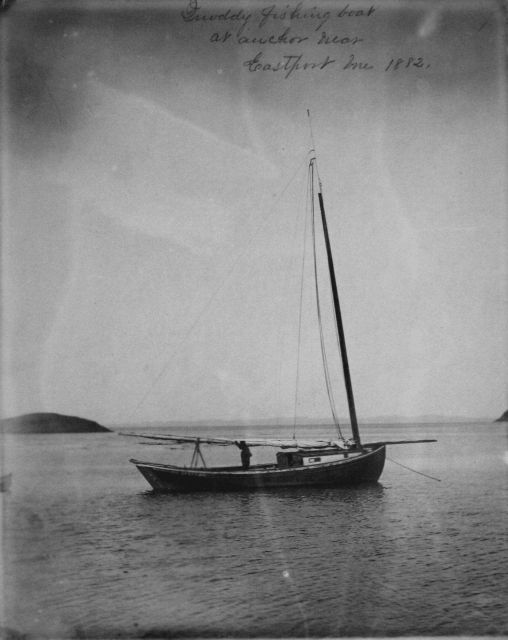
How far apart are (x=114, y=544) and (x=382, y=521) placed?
9.11 metres

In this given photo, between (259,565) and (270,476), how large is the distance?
1163 cm

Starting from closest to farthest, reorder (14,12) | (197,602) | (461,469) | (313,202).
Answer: (14,12) < (197,602) < (313,202) < (461,469)

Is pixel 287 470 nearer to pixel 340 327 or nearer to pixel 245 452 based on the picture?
pixel 245 452

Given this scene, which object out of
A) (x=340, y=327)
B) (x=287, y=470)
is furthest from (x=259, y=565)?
(x=287, y=470)

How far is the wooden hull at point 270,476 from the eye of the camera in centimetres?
2459

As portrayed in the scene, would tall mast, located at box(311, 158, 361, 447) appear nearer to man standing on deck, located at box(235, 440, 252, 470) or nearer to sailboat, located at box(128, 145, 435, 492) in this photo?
sailboat, located at box(128, 145, 435, 492)

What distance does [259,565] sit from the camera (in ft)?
44.0

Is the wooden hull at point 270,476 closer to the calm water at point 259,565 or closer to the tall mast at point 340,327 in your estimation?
the calm water at point 259,565

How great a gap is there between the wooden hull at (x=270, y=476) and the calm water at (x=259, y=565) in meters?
0.61

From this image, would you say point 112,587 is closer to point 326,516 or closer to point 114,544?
point 114,544

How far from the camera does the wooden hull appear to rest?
24594mm

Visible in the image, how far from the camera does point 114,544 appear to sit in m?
16.3

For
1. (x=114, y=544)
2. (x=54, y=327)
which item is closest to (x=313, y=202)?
(x=54, y=327)

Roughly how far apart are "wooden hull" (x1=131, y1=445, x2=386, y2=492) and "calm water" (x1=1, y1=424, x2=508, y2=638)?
0.61 m
